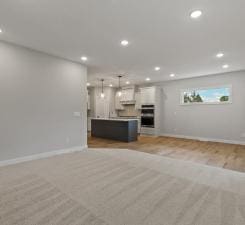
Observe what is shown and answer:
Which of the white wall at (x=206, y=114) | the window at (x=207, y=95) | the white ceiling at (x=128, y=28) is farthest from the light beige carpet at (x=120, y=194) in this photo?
the window at (x=207, y=95)

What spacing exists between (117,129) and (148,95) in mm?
2782

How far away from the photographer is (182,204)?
82.7 inches

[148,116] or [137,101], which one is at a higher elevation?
[137,101]

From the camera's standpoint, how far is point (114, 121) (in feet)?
22.9

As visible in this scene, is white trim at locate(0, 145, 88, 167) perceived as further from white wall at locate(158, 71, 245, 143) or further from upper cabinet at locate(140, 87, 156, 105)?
white wall at locate(158, 71, 245, 143)

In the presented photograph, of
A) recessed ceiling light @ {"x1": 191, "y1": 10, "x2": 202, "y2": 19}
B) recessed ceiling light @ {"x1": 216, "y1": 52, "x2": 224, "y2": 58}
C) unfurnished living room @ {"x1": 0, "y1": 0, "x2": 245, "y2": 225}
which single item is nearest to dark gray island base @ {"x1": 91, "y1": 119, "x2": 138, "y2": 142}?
unfurnished living room @ {"x1": 0, "y1": 0, "x2": 245, "y2": 225}

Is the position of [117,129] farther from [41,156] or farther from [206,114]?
[206,114]

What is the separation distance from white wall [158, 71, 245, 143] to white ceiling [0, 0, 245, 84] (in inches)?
74.2

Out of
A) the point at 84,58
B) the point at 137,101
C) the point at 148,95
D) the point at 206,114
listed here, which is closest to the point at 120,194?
the point at 84,58

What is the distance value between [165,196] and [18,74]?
421 cm

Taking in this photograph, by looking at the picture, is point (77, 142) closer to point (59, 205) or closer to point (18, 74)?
point (18, 74)

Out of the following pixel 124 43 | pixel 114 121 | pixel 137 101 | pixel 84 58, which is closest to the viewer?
pixel 124 43

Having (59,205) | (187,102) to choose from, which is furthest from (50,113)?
(187,102)

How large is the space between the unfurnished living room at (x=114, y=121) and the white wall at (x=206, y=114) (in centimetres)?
5
